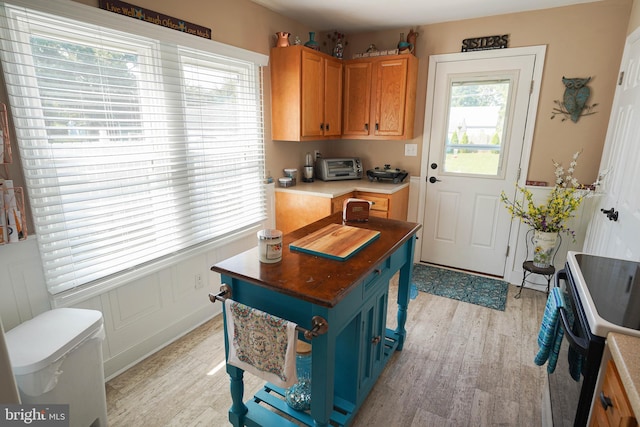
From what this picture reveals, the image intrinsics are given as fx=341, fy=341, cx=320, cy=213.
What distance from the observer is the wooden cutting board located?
156 centimetres

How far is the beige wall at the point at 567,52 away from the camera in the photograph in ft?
8.88

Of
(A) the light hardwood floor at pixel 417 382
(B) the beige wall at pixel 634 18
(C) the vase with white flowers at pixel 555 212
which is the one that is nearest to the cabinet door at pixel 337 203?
(A) the light hardwood floor at pixel 417 382

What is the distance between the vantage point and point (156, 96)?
2135 mm

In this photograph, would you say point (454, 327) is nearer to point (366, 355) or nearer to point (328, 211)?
point (366, 355)

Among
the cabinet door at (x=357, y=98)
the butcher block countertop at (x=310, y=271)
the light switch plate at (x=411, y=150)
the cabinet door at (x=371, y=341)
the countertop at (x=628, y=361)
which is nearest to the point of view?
the countertop at (x=628, y=361)

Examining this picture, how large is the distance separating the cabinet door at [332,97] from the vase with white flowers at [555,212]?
76.1 inches

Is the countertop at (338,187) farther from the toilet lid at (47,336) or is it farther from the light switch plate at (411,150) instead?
the toilet lid at (47,336)

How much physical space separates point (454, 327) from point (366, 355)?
3.87 ft

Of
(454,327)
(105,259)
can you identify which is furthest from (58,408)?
(454,327)

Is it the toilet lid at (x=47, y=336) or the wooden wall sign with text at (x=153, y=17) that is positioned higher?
the wooden wall sign with text at (x=153, y=17)

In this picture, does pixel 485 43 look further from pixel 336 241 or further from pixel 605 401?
pixel 605 401

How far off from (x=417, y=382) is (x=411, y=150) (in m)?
2.38

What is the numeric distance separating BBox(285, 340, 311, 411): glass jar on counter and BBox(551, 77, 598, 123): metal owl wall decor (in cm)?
290

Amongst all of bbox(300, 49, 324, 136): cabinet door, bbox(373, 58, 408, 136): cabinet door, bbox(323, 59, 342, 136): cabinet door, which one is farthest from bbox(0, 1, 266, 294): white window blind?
bbox(373, 58, 408, 136): cabinet door
